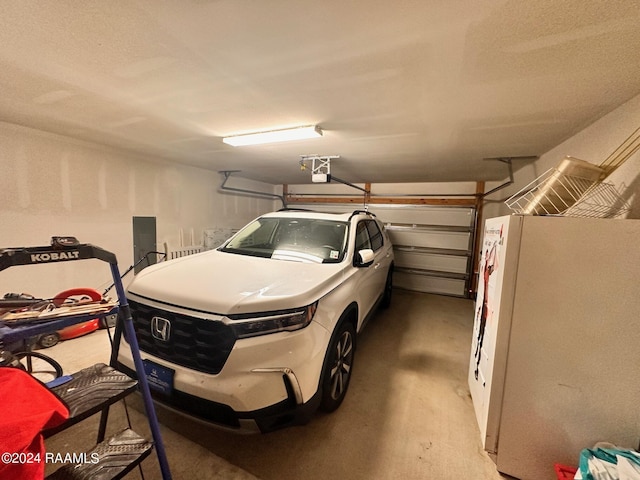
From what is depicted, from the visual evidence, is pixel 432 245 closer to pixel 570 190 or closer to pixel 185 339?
pixel 570 190

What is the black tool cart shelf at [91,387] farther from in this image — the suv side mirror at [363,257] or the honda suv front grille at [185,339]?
the suv side mirror at [363,257]

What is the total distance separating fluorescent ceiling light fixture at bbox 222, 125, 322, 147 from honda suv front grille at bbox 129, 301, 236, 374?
1924 millimetres

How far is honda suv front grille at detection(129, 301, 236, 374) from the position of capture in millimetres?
1480

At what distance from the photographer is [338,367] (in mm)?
2025

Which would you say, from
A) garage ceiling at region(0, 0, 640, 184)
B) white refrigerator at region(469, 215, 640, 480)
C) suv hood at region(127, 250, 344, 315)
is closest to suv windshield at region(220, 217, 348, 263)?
suv hood at region(127, 250, 344, 315)

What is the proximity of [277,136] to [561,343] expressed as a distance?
2819 millimetres

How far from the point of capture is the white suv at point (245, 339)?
144 centimetres

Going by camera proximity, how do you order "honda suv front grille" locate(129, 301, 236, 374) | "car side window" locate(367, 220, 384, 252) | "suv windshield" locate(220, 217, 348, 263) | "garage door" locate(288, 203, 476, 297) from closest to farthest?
"honda suv front grille" locate(129, 301, 236, 374), "suv windshield" locate(220, 217, 348, 263), "car side window" locate(367, 220, 384, 252), "garage door" locate(288, 203, 476, 297)

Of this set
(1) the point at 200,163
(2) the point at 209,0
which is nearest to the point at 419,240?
(1) the point at 200,163

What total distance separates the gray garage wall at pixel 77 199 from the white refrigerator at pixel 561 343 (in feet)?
15.7

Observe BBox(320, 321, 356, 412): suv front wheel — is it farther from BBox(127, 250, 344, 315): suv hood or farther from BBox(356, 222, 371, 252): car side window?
BBox(356, 222, 371, 252): car side window

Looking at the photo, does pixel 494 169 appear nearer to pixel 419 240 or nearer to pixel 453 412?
pixel 419 240

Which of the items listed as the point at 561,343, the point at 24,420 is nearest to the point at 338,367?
the point at 561,343

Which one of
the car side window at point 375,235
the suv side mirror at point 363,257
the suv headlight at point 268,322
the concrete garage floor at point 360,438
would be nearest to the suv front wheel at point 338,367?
the concrete garage floor at point 360,438
